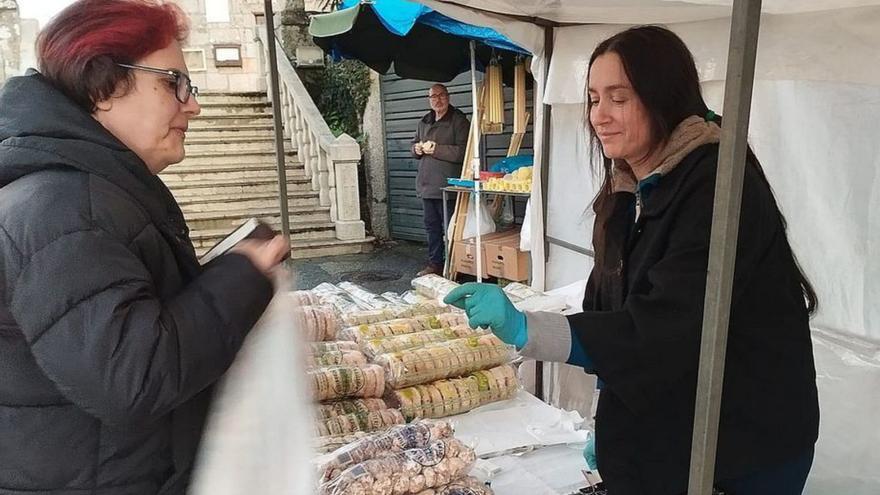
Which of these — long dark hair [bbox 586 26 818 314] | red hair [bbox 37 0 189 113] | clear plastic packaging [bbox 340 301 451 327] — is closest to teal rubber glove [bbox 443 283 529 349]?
long dark hair [bbox 586 26 818 314]

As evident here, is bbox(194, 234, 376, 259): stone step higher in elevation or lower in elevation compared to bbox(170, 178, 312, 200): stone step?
lower

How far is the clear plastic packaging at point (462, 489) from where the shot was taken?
5.53ft

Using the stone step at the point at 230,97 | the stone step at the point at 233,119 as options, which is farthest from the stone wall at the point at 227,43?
the stone step at the point at 233,119

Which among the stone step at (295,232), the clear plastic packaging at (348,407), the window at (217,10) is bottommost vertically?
the stone step at (295,232)

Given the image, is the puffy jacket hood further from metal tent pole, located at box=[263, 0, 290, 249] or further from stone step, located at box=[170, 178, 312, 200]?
stone step, located at box=[170, 178, 312, 200]

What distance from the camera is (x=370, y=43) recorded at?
493 centimetres

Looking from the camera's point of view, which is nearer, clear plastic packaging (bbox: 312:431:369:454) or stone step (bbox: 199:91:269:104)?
clear plastic packaging (bbox: 312:431:369:454)

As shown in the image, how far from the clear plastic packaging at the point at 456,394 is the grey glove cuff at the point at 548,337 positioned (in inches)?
41.0

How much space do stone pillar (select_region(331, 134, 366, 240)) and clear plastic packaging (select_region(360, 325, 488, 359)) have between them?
17.7 feet

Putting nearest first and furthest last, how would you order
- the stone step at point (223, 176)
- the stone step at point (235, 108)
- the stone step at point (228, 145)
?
the stone step at point (223, 176)
the stone step at point (228, 145)
the stone step at point (235, 108)

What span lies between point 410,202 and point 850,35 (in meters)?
6.61

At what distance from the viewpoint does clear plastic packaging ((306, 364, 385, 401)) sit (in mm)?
2143

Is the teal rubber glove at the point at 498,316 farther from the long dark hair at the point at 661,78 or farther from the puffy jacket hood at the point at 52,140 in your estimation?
the puffy jacket hood at the point at 52,140

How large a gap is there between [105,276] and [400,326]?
179 centimetres
